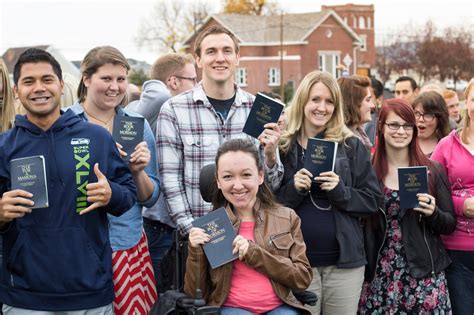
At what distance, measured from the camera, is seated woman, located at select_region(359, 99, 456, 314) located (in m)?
6.00

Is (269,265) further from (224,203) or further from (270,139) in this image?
(270,139)

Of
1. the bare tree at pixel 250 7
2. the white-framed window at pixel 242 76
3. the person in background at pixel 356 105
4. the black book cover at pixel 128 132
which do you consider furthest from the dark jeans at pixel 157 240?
the bare tree at pixel 250 7

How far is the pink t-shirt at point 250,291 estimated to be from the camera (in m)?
4.96

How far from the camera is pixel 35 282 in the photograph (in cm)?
456

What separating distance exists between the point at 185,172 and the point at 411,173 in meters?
1.74

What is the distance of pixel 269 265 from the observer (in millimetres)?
4922

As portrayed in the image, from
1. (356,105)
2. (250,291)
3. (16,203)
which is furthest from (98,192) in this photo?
(356,105)

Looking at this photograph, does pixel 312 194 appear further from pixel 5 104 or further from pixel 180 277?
pixel 5 104

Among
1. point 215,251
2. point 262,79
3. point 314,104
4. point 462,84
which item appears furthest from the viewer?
point 462,84

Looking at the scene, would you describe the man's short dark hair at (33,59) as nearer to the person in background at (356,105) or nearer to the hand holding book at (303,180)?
the hand holding book at (303,180)

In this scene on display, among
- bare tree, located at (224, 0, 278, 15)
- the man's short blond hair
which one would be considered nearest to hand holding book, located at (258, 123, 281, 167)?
the man's short blond hair

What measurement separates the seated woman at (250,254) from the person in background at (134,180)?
56 cm

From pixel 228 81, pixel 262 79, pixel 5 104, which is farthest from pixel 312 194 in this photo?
pixel 262 79

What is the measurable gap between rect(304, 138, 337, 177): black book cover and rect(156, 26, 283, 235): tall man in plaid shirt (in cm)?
25
